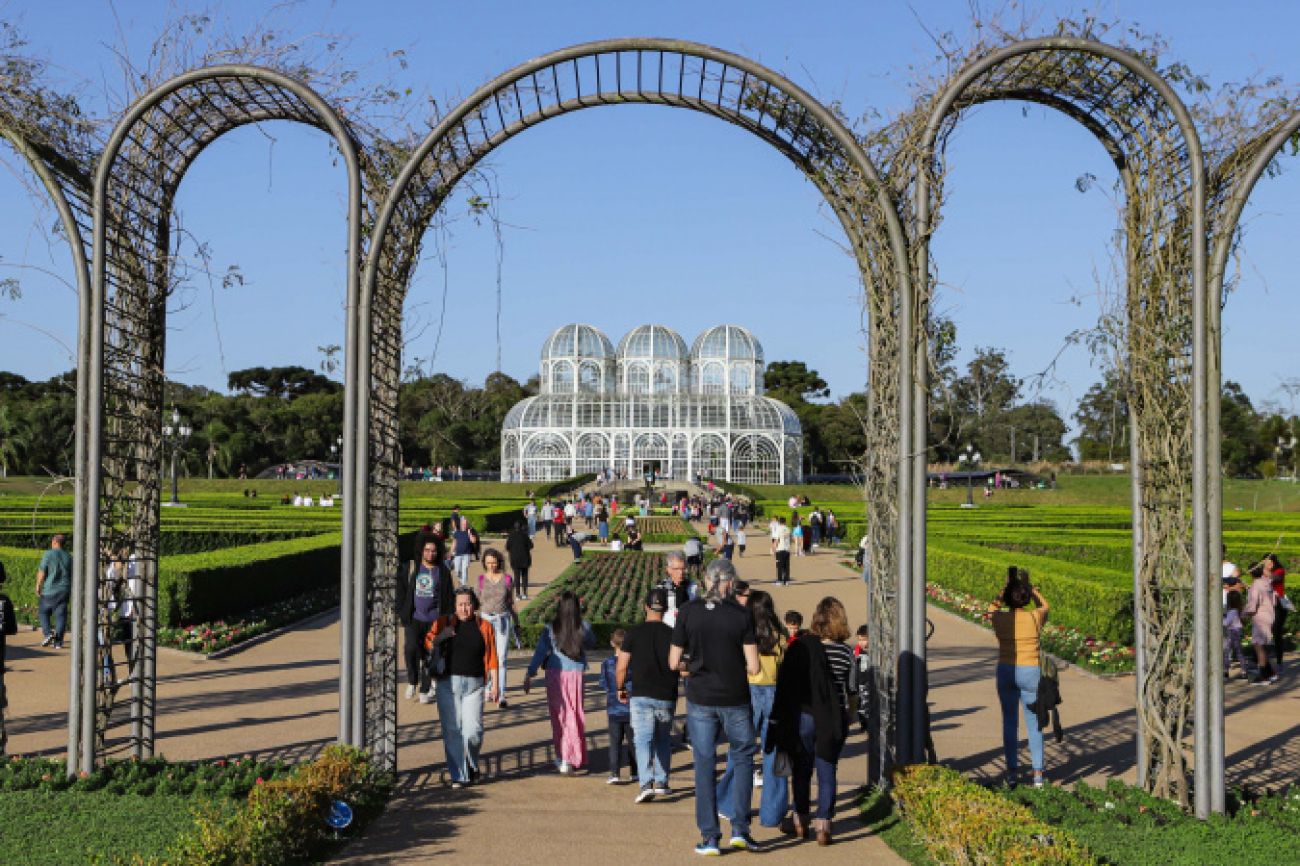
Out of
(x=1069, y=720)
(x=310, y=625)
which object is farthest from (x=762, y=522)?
(x=1069, y=720)

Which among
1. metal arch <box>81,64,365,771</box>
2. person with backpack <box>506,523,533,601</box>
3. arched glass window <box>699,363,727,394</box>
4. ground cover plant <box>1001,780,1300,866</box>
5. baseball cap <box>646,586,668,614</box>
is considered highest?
arched glass window <box>699,363,727,394</box>

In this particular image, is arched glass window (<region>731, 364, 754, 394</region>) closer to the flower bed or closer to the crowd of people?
the flower bed

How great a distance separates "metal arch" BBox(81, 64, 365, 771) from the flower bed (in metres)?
Answer: 6.12

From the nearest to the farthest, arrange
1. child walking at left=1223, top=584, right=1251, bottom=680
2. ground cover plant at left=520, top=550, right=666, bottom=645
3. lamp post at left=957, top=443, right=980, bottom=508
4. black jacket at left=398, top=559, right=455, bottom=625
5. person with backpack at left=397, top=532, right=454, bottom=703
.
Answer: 1. person with backpack at left=397, top=532, right=454, bottom=703
2. black jacket at left=398, top=559, right=455, bottom=625
3. child walking at left=1223, top=584, right=1251, bottom=680
4. ground cover plant at left=520, top=550, right=666, bottom=645
5. lamp post at left=957, top=443, right=980, bottom=508

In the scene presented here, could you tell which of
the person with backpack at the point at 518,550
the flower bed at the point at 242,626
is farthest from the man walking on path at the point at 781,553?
the flower bed at the point at 242,626

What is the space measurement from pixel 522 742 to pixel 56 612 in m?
6.89

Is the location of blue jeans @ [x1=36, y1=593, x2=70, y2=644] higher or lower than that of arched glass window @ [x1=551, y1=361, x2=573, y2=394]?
lower

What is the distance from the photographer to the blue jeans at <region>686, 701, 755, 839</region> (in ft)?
18.9

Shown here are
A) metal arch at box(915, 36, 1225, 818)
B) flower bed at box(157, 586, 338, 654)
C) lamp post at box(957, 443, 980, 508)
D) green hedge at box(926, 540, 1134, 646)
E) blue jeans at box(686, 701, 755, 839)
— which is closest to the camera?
blue jeans at box(686, 701, 755, 839)

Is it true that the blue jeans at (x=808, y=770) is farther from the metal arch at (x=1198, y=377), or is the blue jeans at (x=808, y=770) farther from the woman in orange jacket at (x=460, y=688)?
the woman in orange jacket at (x=460, y=688)

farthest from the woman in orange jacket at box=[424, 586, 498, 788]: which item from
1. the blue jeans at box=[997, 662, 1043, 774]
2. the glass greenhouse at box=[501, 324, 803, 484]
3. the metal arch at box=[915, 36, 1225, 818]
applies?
the glass greenhouse at box=[501, 324, 803, 484]

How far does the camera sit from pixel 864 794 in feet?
22.7

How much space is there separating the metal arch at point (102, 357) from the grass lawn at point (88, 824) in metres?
0.59

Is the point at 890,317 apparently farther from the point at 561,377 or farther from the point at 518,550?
the point at 561,377
